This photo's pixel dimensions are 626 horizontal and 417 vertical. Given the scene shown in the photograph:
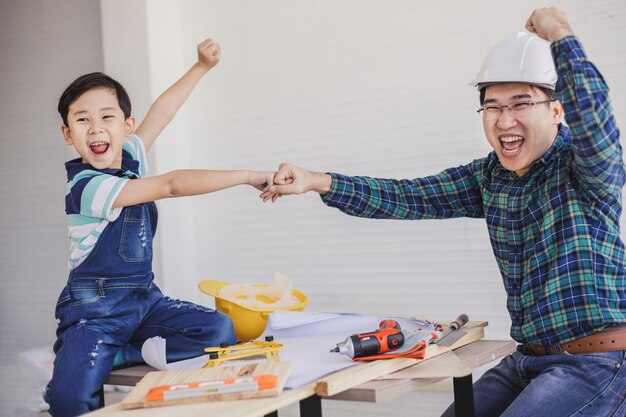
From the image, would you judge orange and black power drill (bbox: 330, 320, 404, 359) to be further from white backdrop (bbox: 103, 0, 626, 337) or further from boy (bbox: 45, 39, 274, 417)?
white backdrop (bbox: 103, 0, 626, 337)

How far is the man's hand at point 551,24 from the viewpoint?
1.99 metres

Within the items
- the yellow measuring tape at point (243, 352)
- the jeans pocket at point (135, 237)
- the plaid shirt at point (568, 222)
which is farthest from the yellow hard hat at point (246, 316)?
the plaid shirt at point (568, 222)

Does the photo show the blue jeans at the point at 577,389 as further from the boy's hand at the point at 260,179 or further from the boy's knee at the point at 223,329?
the boy's hand at the point at 260,179

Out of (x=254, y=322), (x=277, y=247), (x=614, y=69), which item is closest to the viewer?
(x=254, y=322)

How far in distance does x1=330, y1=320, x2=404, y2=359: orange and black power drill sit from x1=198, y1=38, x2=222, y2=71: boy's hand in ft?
4.65

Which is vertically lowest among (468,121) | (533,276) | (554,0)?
(533,276)

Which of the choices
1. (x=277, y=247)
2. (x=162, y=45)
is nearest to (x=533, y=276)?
(x=277, y=247)

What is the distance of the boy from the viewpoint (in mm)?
2281

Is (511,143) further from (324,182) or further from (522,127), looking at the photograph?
(324,182)

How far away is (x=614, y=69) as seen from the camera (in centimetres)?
336

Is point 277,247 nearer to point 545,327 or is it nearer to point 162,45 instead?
point 162,45

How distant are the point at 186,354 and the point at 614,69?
2.31m

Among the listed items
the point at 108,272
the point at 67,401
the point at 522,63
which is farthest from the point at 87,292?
the point at 522,63

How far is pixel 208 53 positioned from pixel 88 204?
2.73 feet
